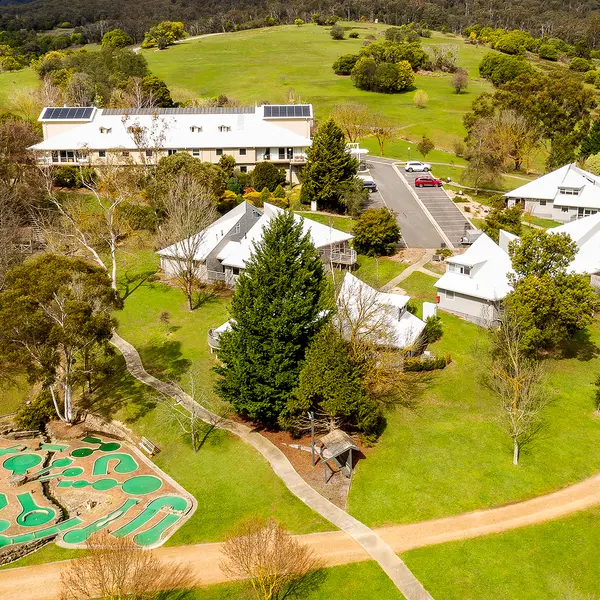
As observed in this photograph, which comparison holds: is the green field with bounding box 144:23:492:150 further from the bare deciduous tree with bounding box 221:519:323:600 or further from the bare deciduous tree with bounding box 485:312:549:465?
the bare deciduous tree with bounding box 221:519:323:600

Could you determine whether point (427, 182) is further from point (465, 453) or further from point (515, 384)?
point (465, 453)

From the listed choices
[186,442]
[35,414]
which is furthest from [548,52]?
[35,414]

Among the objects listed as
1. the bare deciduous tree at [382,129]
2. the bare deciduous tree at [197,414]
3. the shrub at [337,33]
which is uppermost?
the shrub at [337,33]

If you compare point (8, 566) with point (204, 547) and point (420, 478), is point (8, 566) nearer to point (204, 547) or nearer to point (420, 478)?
point (204, 547)

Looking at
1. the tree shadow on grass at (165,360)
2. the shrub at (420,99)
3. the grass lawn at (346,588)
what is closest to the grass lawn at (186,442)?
the tree shadow on grass at (165,360)

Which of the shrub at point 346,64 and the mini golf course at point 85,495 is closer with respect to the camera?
the mini golf course at point 85,495

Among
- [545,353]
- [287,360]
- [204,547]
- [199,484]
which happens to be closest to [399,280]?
[545,353]

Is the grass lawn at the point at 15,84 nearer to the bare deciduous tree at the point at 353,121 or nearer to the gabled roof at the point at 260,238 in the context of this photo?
the bare deciduous tree at the point at 353,121

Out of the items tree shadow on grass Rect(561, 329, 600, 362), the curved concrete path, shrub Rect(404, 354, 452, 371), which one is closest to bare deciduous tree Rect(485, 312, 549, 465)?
shrub Rect(404, 354, 452, 371)
